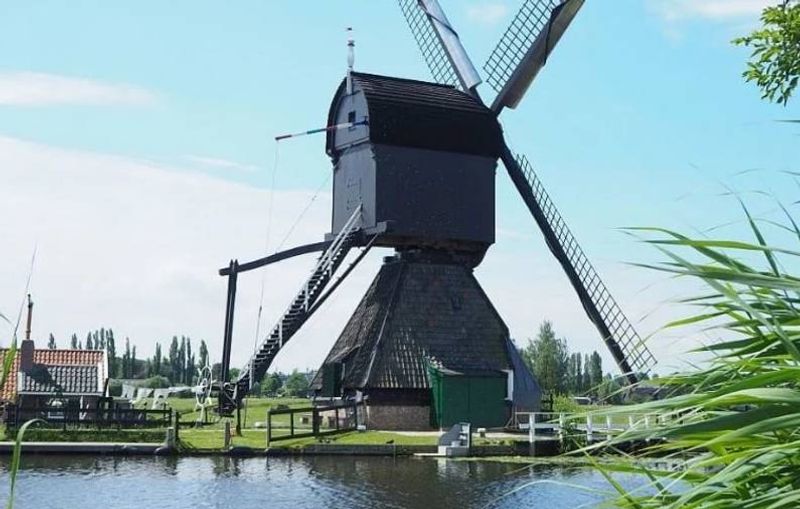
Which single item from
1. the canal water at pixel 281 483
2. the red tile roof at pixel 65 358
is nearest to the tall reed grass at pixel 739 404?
the canal water at pixel 281 483

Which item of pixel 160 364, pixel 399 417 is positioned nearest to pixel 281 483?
Answer: pixel 399 417

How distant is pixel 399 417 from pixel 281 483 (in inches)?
365

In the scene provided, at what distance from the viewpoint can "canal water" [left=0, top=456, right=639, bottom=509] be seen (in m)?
17.0

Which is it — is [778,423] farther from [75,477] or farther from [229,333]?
[229,333]

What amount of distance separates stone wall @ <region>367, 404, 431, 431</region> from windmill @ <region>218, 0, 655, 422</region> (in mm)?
30

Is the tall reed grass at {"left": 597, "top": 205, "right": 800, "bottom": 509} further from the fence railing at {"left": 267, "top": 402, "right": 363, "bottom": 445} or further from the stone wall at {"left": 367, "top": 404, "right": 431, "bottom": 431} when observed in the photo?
the stone wall at {"left": 367, "top": 404, "right": 431, "bottom": 431}

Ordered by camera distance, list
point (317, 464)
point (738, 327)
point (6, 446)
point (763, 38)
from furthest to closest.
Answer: point (6, 446), point (317, 464), point (763, 38), point (738, 327)

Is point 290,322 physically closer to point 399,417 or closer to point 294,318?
point 294,318

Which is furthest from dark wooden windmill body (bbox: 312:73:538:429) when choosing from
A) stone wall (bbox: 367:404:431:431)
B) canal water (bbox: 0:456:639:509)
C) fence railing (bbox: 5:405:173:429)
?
fence railing (bbox: 5:405:173:429)

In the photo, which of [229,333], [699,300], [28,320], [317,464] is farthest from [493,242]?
[699,300]

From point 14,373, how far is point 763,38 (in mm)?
27806

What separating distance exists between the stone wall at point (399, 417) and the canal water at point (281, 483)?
13.1 feet

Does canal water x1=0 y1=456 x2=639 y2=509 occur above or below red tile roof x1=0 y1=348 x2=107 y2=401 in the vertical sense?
below

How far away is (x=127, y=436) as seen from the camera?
990 inches
